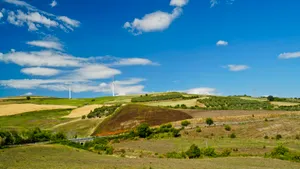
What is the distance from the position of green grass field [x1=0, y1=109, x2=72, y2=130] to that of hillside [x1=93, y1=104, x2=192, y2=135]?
943 inches

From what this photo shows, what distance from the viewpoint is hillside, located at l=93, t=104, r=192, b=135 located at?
110250 millimetres

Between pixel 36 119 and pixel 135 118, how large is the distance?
1847 inches

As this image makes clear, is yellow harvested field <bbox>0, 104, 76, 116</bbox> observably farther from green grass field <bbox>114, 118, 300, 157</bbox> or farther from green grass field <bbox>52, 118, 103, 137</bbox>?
green grass field <bbox>114, 118, 300, 157</bbox>

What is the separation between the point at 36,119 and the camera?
140 meters

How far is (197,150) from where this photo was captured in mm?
60219

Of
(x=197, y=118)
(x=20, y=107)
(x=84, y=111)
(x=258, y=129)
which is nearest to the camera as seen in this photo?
(x=258, y=129)

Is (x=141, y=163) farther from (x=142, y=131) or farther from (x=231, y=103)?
(x=231, y=103)

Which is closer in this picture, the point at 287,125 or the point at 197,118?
the point at 287,125

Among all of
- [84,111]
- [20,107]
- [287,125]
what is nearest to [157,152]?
[287,125]

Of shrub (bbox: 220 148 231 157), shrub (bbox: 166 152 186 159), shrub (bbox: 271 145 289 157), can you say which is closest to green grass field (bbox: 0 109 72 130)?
shrub (bbox: 166 152 186 159)

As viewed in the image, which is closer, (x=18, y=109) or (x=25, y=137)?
(x=25, y=137)

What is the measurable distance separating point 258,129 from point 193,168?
50.9 metres

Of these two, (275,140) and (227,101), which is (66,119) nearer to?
(227,101)

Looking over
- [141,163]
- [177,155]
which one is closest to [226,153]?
[177,155]
